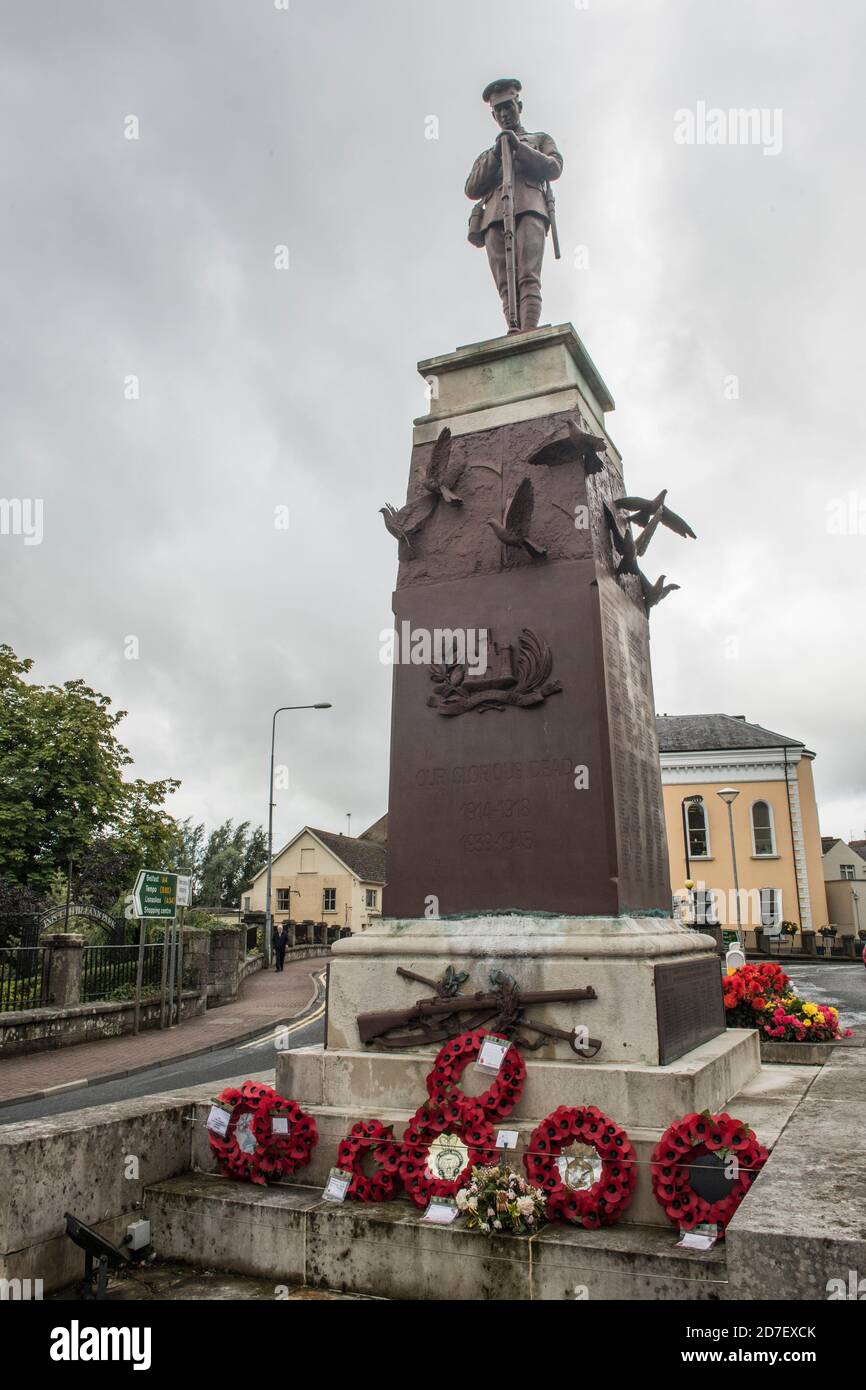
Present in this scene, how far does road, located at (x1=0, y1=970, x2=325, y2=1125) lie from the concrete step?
15.7 ft

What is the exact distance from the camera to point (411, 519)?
6.65m

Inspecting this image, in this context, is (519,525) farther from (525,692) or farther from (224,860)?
(224,860)

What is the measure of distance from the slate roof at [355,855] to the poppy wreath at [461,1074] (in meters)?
52.2

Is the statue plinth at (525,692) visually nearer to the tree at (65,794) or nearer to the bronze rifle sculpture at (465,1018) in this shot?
the bronze rifle sculpture at (465,1018)

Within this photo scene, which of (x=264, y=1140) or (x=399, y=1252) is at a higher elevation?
(x=264, y=1140)

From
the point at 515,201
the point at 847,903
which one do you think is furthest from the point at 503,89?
the point at 847,903

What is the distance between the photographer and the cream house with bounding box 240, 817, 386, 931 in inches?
2238

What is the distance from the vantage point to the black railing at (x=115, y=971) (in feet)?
57.9

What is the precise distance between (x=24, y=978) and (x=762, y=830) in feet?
101

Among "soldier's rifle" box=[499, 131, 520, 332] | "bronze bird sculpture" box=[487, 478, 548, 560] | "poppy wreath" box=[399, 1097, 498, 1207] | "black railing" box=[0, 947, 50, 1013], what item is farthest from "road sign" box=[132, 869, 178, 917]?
"poppy wreath" box=[399, 1097, 498, 1207]

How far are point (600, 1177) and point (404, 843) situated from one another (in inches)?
94.7

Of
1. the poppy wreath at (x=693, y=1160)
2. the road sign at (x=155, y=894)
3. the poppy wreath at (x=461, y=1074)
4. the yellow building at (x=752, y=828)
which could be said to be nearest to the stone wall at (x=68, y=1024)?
the road sign at (x=155, y=894)

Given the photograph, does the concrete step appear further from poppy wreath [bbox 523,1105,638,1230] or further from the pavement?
the pavement
